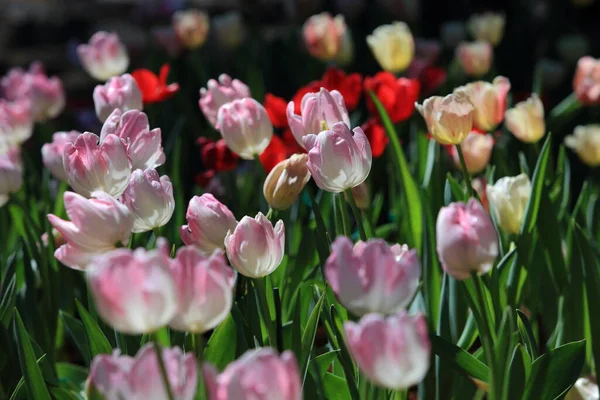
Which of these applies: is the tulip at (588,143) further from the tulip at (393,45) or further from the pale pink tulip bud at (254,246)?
the pale pink tulip bud at (254,246)

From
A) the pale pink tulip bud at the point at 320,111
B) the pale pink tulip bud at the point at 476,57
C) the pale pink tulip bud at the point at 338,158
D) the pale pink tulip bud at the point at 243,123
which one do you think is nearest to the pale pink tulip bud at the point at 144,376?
the pale pink tulip bud at the point at 338,158

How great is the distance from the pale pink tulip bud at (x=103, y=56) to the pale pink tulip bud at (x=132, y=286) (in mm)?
1201

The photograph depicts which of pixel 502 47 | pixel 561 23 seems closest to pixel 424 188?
pixel 502 47

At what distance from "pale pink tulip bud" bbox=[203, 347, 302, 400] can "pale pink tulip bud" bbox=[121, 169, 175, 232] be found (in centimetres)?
33

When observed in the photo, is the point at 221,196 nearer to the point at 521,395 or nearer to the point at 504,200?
the point at 504,200

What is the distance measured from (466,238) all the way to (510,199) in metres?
0.38

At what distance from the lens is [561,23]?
2.65 m

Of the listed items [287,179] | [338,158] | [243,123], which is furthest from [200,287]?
[243,123]

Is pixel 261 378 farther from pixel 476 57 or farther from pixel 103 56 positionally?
pixel 476 57

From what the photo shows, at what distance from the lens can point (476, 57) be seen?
1.77 meters

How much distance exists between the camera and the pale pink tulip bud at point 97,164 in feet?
2.68

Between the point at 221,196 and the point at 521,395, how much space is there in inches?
29.3

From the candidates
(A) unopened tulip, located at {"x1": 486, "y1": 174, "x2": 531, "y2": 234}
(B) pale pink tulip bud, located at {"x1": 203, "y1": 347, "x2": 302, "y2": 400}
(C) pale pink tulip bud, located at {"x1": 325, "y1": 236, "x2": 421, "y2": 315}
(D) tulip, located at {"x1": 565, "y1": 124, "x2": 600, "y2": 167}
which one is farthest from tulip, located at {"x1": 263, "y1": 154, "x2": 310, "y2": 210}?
(D) tulip, located at {"x1": 565, "y1": 124, "x2": 600, "y2": 167}

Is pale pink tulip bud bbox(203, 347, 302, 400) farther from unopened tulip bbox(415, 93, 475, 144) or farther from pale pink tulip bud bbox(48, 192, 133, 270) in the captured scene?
unopened tulip bbox(415, 93, 475, 144)
